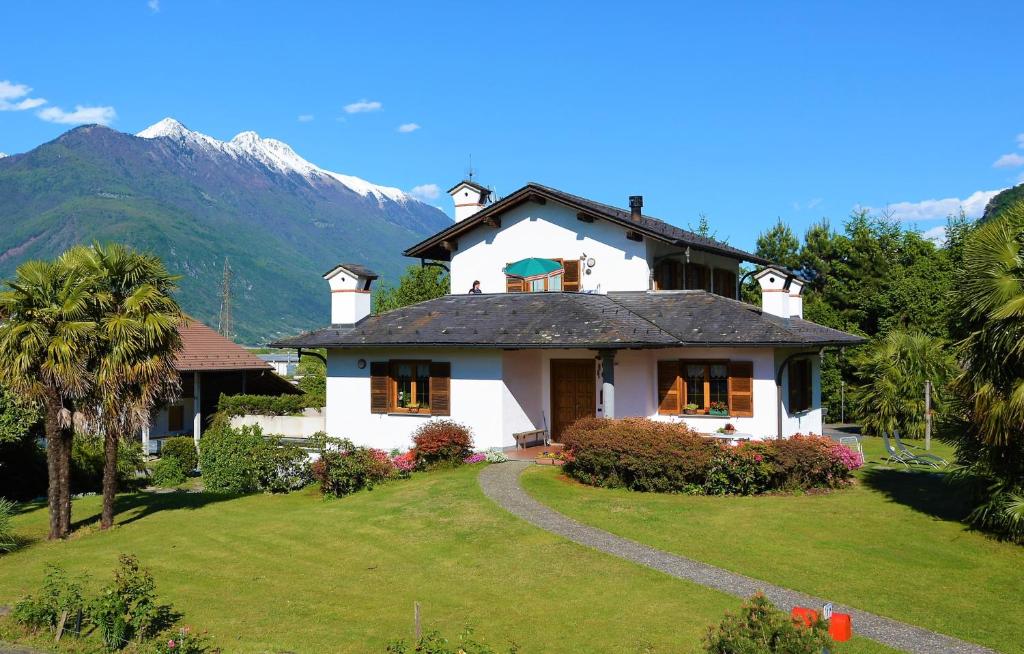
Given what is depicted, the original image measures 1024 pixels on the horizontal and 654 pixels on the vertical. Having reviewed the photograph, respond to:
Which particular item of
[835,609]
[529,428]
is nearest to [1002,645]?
[835,609]

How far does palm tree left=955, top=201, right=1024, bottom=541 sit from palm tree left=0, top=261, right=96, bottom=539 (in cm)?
1662

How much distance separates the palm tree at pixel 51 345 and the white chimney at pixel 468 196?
659 inches

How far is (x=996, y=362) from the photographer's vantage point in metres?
13.7

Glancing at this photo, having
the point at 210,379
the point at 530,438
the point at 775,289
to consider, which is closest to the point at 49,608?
the point at 530,438

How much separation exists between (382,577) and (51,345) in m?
8.96

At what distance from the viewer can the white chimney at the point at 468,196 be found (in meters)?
32.3

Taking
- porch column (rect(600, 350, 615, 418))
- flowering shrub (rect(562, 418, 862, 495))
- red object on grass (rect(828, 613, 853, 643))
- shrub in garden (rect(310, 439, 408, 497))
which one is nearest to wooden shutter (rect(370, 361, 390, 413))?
shrub in garden (rect(310, 439, 408, 497))

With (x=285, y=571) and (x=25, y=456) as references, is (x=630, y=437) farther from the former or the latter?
(x=25, y=456)

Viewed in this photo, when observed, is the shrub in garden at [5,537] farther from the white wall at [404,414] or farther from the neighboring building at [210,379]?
the neighboring building at [210,379]

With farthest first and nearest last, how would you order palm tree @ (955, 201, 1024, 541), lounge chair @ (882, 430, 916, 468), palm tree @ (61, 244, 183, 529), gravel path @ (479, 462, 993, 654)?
lounge chair @ (882, 430, 916, 468) → palm tree @ (61, 244, 183, 529) → palm tree @ (955, 201, 1024, 541) → gravel path @ (479, 462, 993, 654)

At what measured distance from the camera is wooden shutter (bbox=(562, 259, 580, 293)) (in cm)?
2836

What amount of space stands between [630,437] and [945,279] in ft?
85.2

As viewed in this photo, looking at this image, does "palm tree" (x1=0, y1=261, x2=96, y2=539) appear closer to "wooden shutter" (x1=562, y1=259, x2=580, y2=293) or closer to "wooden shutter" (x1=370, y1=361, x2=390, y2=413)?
"wooden shutter" (x1=370, y1=361, x2=390, y2=413)

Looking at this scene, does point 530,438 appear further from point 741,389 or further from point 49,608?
point 49,608
